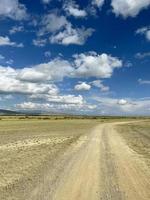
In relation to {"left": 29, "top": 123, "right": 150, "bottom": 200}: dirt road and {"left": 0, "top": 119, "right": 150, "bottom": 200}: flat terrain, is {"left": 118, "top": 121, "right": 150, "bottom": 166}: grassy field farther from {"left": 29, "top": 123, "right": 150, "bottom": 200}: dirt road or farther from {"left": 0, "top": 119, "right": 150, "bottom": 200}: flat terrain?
{"left": 29, "top": 123, "right": 150, "bottom": 200}: dirt road

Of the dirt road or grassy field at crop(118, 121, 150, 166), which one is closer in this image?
the dirt road

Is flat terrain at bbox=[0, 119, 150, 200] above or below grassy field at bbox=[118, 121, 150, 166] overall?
below

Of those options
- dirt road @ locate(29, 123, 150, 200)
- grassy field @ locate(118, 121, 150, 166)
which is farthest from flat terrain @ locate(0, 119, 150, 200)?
grassy field @ locate(118, 121, 150, 166)

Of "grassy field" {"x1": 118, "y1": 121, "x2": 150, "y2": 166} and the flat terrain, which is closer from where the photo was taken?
the flat terrain

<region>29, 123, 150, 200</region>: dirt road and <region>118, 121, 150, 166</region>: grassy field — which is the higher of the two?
<region>118, 121, 150, 166</region>: grassy field

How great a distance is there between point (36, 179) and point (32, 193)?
7.17ft

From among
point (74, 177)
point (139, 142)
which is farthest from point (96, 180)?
point (139, 142)

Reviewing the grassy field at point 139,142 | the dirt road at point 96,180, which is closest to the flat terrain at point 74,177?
the dirt road at point 96,180

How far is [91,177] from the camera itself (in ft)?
41.9

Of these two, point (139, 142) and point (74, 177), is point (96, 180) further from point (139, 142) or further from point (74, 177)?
point (139, 142)

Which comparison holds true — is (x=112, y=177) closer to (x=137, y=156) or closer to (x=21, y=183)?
(x=21, y=183)

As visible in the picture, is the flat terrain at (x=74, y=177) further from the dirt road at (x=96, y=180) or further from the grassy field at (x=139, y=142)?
the grassy field at (x=139, y=142)

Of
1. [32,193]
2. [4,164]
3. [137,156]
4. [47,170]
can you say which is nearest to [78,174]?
[47,170]

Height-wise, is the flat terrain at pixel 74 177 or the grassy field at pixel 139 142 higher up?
the grassy field at pixel 139 142
